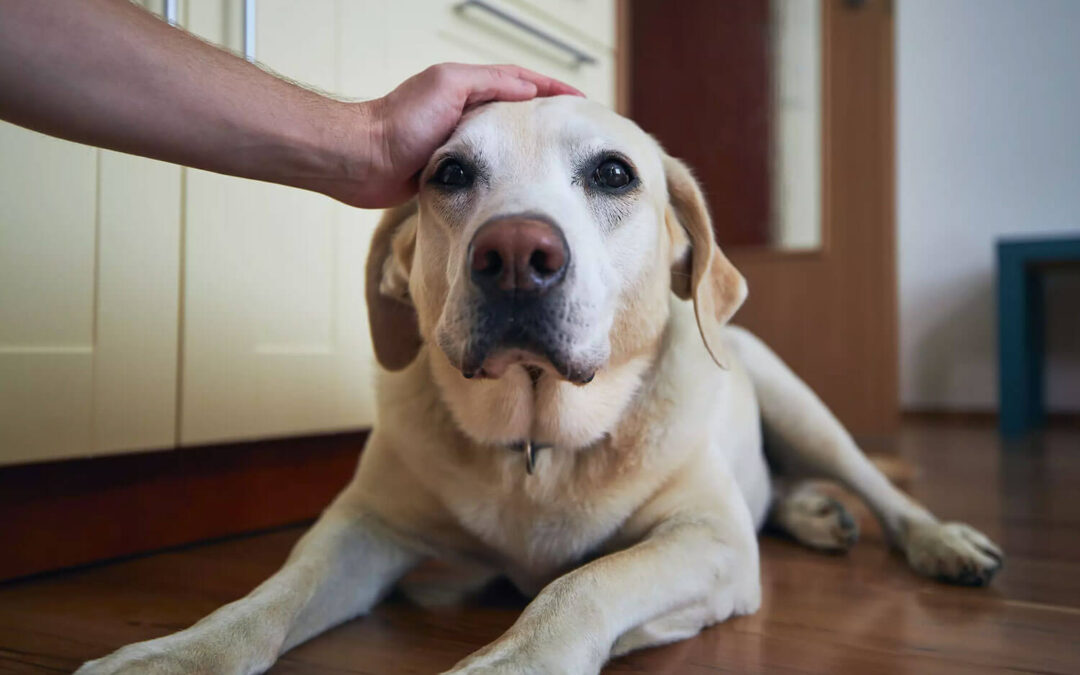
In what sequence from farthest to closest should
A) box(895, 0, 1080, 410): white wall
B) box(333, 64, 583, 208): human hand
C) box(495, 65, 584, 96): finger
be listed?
box(895, 0, 1080, 410): white wall < box(495, 65, 584, 96): finger < box(333, 64, 583, 208): human hand

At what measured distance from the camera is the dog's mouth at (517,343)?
3.67 feet

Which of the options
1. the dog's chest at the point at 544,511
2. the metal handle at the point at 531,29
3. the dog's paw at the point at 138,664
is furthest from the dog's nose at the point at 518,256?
the metal handle at the point at 531,29

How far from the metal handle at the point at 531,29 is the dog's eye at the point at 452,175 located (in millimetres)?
1092

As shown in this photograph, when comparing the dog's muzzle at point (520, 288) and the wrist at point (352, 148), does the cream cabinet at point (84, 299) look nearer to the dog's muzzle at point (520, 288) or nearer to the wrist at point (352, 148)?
the wrist at point (352, 148)

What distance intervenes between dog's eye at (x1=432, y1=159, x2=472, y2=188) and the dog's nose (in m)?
0.28

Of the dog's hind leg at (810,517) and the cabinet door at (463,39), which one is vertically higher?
the cabinet door at (463,39)

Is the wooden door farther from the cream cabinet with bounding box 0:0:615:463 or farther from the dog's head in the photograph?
the dog's head

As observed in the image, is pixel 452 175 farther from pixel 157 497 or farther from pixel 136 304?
pixel 157 497

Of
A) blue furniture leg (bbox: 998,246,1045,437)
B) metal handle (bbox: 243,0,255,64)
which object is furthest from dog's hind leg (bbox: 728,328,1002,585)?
blue furniture leg (bbox: 998,246,1045,437)

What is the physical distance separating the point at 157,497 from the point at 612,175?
4.27 feet

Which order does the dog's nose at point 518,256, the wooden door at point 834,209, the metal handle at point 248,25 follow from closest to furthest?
1. the dog's nose at point 518,256
2. the metal handle at point 248,25
3. the wooden door at point 834,209

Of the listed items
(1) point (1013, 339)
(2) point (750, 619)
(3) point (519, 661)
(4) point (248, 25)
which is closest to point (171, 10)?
(4) point (248, 25)

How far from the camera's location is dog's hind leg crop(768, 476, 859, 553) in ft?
6.43

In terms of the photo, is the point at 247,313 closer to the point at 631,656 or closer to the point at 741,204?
the point at 631,656
